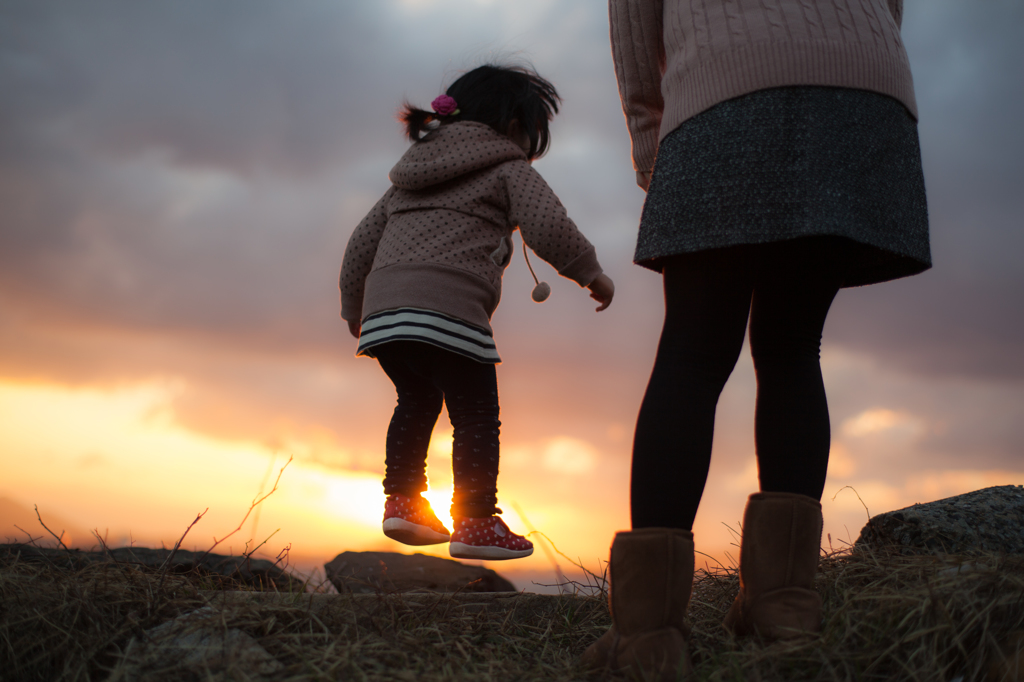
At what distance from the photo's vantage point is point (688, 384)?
1.30 meters

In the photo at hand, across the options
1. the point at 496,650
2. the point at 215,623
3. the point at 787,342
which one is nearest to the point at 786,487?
the point at 787,342

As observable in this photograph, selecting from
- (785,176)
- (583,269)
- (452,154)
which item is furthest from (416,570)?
(785,176)

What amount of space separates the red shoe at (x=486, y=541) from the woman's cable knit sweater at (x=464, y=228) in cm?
69

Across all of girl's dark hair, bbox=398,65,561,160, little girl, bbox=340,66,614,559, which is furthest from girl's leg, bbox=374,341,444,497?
girl's dark hair, bbox=398,65,561,160

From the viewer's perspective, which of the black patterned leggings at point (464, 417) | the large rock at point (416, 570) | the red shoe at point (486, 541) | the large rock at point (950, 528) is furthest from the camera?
the large rock at point (416, 570)

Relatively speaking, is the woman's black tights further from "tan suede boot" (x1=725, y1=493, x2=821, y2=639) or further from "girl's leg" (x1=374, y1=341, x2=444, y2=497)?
"girl's leg" (x1=374, y1=341, x2=444, y2=497)

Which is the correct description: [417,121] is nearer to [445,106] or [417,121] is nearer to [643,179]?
[445,106]

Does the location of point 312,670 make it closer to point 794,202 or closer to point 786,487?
point 786,487

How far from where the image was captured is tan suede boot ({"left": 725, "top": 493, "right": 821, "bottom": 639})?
1318 millimetres

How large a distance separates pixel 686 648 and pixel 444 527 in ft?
4.71

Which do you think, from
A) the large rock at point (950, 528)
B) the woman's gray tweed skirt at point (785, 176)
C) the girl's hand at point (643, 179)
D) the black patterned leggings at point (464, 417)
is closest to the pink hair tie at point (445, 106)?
the black patterned leggings at point (464, 417)

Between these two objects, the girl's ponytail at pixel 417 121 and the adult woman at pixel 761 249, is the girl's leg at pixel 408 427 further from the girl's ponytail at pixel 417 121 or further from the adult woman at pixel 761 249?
the adult woman at pixel 761 249

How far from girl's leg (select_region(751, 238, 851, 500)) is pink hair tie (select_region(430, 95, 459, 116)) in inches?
63.2

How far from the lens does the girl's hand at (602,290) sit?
2371 mm
